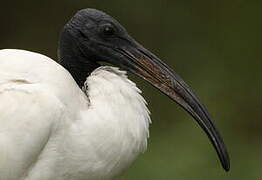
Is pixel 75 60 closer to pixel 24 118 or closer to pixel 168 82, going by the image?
pixel 168 82

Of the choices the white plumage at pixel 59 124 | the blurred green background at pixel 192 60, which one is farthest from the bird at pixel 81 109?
the blurred green background at pixel 192 60

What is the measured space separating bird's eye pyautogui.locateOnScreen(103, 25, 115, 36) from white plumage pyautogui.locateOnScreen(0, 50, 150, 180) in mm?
306

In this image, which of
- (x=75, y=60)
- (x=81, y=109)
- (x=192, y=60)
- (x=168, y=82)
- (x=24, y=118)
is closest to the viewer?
(x=24, y=118)

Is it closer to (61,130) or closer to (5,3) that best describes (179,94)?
(61,130)

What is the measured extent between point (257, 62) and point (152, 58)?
17.2ft

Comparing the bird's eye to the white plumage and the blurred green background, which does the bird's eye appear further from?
the blurred green background

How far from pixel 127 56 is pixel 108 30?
0.18 meters

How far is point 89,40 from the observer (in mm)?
4840

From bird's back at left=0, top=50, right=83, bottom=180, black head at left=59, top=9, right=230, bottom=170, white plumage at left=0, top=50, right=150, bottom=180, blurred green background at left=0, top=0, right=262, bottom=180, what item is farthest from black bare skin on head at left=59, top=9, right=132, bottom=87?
blurred green background at left=0, top=0, right=262, bottom=180

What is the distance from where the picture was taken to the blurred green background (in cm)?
799

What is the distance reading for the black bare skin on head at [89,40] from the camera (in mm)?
4793

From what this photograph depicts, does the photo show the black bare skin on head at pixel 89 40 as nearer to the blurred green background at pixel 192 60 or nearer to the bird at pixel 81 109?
the bird at pixel 81 109

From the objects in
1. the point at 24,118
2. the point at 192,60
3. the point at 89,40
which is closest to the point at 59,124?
the point at 24,118

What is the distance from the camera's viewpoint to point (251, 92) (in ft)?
31.2
